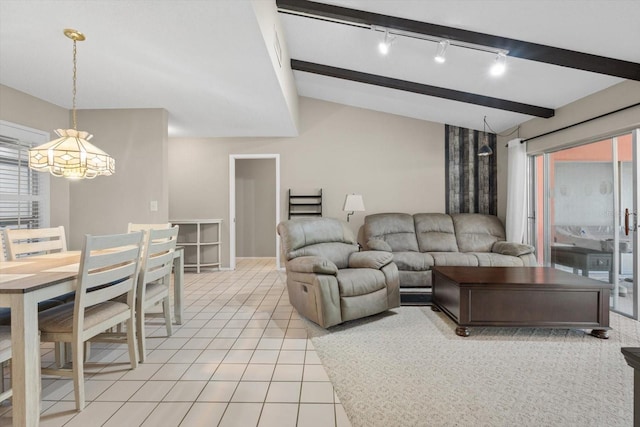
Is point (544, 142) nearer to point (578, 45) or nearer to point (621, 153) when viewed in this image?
point (621, 153)

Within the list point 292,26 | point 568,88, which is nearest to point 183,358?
point 292,26

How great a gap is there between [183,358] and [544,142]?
4.77 meters

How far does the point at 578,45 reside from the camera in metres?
2.64

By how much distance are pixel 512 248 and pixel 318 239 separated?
2612mm

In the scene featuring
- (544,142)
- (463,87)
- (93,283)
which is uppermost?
(463,87)

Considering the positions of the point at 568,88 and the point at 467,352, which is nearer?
the point at 467,352

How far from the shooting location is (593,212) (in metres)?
3.50

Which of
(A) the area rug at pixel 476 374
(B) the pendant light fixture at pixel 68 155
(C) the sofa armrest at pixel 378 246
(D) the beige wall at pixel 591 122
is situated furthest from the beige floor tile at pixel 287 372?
(D) the beige wall at pixel 591 122

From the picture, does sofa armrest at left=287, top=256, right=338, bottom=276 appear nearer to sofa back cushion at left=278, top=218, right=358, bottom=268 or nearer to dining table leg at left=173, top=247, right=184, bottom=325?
sofa back cushion at left=278, top=218, right=358, bottom=268

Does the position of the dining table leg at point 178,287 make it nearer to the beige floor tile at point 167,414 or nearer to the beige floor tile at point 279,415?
the beige floor tile at point 167,414

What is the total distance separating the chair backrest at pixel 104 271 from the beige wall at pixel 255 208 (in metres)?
4.59

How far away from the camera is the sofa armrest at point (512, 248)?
3902mm

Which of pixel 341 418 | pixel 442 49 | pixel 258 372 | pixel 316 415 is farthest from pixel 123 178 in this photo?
pixel 442 49

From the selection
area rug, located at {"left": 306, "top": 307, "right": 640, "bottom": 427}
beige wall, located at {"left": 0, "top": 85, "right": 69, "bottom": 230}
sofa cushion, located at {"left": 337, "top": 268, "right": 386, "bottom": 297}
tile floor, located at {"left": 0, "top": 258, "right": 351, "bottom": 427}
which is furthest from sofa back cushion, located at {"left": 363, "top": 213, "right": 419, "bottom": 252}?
beige wall, located at {"left": 0, "top": 85, "right": 69, "bottom": 230}
